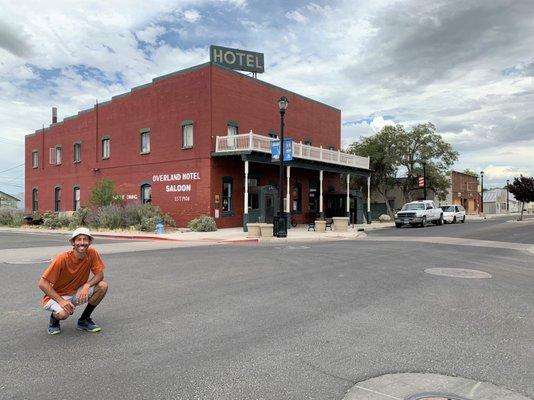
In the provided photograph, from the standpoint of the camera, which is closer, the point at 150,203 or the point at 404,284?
the point at 404,284

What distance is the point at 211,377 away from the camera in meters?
4.21

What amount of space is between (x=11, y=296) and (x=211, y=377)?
5250 millimetres

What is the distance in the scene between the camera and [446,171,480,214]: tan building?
222 ft

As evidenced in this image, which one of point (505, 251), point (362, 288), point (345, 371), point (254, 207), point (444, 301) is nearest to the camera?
point (345, 371)

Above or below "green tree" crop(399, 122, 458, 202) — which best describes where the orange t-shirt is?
below

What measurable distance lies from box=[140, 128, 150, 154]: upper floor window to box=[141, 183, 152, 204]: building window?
2385 mm

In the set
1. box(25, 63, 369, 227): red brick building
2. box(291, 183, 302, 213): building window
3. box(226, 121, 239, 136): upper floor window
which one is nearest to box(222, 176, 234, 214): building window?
box(25, 63, 369, 227): red brick building

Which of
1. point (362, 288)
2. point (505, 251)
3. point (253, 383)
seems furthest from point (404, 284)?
point (505, 251)

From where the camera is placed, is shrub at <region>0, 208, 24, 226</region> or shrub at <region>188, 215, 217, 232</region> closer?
shrub at <region>188, 215, 217, 232</region>

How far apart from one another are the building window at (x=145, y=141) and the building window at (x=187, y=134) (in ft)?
12.1

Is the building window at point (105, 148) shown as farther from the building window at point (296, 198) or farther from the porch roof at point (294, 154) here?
the building window at point (296, 198)

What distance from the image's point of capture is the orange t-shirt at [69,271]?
522 centimetres

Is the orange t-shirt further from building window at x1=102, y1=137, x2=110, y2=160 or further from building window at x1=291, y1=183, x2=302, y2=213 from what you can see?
building window at x1=102, y1=137, x2=110, y2=160

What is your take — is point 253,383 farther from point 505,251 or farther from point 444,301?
point 505,251
